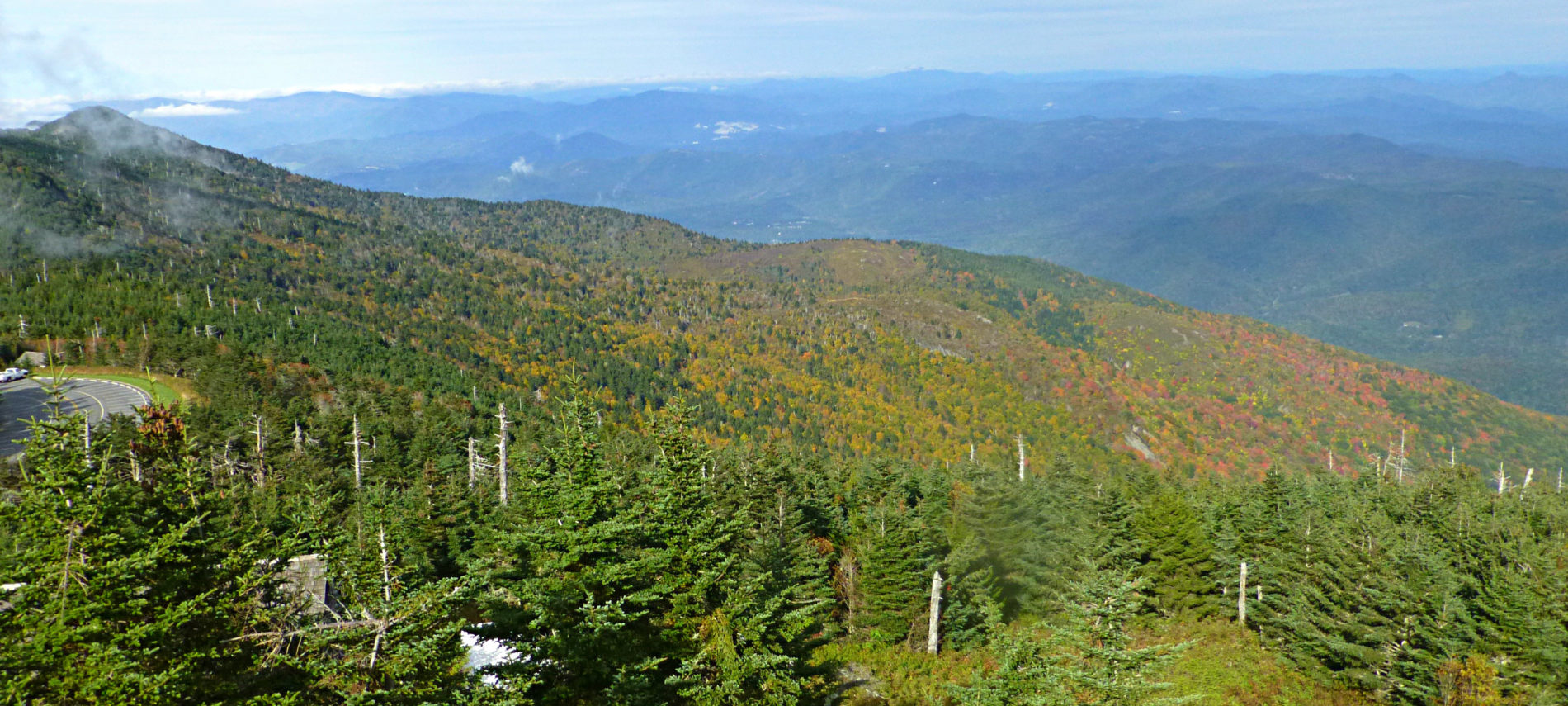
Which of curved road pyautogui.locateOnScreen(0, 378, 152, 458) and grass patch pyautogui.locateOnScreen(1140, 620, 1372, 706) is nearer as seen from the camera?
grass patch pyautogui.locateOnScreen(1140, 620, 1372, 706)

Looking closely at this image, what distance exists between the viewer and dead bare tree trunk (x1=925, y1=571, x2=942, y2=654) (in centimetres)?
3525

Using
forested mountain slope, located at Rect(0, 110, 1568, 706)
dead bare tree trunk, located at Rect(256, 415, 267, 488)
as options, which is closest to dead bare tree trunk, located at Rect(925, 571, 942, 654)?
forested mountain slope, located at Rect(0, 110, 1568, 706)

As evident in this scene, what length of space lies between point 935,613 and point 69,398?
242ft

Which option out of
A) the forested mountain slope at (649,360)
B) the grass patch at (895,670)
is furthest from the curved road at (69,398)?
the grass patch at (895,670)

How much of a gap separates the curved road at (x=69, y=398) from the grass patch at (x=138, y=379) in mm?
1006

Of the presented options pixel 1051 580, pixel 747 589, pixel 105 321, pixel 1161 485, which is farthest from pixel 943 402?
pixel 747 589

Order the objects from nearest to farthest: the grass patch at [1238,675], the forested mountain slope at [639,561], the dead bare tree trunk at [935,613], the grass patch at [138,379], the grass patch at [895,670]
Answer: the forested mountain slope at [639,561] → the grass patch at [895,670] → the grass patch at [1238,675] → the dead bare tree trunk at [935,613] → the grass patch at [138,379]

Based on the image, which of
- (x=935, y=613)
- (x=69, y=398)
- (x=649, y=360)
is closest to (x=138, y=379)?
(x=69, y=398)

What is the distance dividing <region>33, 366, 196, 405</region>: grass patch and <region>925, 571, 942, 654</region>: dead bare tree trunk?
2651 inches

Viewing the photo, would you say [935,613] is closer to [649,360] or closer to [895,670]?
[895,670]

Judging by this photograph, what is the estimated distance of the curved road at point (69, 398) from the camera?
206 feet

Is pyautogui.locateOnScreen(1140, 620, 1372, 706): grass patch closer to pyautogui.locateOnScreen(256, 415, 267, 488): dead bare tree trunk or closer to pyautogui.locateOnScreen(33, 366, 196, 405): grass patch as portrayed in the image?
pyautogui.locateOnScreen(256, 415, 267, 488): dead bare tree trunk

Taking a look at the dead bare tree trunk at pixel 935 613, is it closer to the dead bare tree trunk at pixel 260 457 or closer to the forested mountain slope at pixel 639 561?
the forested mountain slope at pixel 639 561

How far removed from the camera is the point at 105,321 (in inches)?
3693
